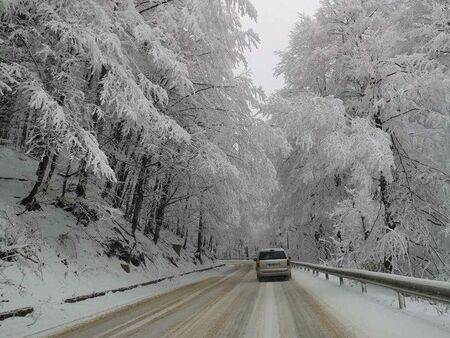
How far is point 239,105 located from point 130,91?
6088 millimetres

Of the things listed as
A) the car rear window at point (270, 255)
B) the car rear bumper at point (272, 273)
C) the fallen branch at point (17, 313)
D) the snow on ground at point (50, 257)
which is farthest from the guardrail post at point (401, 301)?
the car rear window at point (270, 255)

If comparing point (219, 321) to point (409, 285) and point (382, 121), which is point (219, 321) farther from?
point (382, 121)

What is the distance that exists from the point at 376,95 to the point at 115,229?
1222 centimetres

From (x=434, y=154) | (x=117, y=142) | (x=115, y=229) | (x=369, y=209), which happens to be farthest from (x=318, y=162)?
(x=115, y=229)

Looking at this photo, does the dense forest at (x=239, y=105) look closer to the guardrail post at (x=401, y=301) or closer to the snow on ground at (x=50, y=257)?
the snow on ground at (x=50, y=257)

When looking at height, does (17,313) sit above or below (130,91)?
below

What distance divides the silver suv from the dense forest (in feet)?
10.3

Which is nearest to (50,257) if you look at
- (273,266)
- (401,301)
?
(401,301)

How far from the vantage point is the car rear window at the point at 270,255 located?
21.1m

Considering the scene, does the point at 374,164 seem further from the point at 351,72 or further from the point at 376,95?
the point at 351,72

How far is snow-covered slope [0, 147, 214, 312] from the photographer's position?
380 inches

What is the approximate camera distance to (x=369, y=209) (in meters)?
15.5

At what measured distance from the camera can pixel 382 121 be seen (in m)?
14.3

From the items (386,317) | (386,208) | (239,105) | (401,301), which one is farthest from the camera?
(239,105)
